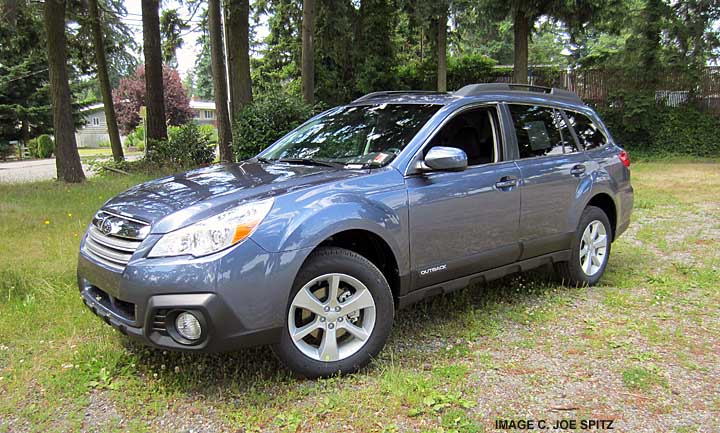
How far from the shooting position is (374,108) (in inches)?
183

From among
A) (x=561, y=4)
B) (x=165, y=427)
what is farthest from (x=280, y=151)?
(x=561, y=4)

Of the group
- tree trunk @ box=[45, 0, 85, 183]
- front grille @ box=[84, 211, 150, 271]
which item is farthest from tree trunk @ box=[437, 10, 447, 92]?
front grille @ box=[84, 211, 150, 271]

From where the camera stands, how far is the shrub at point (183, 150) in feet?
48.6

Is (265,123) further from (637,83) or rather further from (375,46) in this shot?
(637,83)

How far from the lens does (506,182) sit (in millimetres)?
4348

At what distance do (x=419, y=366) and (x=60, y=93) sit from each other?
11.1 metres

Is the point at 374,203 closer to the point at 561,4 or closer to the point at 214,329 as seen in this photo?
the point at 214,329

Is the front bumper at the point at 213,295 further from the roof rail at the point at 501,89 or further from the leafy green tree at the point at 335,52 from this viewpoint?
the leafy green tree at the point at 335,52

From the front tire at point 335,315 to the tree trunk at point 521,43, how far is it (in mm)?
14783

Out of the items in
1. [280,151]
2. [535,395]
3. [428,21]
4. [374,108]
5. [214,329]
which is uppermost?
[428,21]

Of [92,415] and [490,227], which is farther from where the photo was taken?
[490,227]

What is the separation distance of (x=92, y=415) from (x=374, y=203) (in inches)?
76.5

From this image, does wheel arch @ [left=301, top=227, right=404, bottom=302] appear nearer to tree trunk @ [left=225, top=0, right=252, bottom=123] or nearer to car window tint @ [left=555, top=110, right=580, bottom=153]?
car window tint @ [left=555, top=110, right=580, bottom=153]

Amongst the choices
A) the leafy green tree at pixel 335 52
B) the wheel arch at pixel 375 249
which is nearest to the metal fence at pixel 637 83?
the leafy green tree at pixel 335 52
